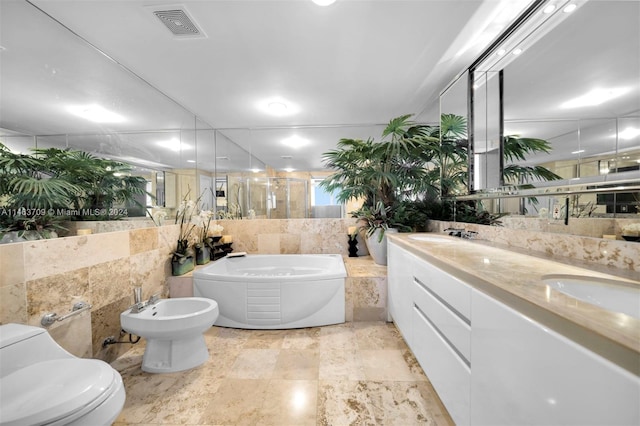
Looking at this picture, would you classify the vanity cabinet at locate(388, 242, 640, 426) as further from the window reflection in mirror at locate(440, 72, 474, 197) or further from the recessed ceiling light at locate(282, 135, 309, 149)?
the recessed ceiling light at locate(282, 135, 309, 149)

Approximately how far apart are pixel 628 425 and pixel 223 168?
3.68 meters

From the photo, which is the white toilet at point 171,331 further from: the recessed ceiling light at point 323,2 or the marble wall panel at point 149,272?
the recessed ceiling light at point 323,2

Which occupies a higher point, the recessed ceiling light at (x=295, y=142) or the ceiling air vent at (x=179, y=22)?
the ceiling air vent at (x=179, y=22)

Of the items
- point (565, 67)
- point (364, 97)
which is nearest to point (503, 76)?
point (565, 67)

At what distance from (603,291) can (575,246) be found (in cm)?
46

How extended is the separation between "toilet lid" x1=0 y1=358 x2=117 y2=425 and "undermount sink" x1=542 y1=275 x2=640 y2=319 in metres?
1.64

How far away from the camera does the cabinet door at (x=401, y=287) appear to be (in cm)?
172

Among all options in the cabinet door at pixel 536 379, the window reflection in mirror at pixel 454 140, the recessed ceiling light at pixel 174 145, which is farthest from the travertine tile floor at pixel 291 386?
the recessed ceiling light at pixel 174 145

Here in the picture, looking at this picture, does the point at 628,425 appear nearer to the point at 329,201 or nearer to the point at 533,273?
the point at 533,273

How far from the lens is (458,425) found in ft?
3.53

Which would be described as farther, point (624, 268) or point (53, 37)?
point (53, 37)

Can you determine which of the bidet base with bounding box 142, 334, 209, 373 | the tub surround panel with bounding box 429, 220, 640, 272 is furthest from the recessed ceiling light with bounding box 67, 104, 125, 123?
the tub surround panel with bounding box 429, 220, 640, 272

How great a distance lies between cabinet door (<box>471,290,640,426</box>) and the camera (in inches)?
18.7

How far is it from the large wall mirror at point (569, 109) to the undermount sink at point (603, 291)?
41cm
